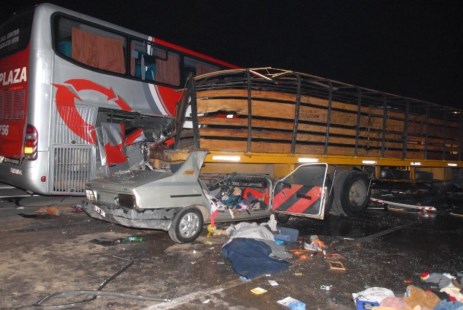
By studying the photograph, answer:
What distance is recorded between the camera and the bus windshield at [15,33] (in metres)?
7.07

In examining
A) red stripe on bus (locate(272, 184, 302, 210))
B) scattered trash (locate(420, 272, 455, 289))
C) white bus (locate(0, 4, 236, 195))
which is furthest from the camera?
white bus (locate(0, 4, 236, 195))

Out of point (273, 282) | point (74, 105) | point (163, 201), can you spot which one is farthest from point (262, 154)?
point (74, 105)

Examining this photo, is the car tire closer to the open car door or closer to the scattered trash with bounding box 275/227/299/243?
the open car door

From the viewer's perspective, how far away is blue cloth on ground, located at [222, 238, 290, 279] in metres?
4.27

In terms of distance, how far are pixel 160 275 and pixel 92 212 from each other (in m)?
1.90

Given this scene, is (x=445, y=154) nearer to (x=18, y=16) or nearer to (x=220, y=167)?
(x=220, y=167)

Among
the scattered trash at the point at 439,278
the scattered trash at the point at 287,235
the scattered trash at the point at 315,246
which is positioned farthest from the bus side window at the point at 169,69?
the scattered trash at the point at 439,278

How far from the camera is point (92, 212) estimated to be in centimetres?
549

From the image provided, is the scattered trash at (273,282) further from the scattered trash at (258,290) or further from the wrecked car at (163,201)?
the wrecked car at (163,201)

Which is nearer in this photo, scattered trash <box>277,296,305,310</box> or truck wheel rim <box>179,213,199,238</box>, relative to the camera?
scattered trash <box>277,296,305,310</box>

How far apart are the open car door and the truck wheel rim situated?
1.71 meters

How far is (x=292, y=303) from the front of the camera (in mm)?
3494

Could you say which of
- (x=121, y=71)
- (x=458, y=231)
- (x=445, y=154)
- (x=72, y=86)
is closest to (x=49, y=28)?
(x=72, y=86)

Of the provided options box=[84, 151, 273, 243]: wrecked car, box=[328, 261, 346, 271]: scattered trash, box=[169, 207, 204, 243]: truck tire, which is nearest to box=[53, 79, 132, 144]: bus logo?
box=[84, 151, 273, 243]: wrecked car
